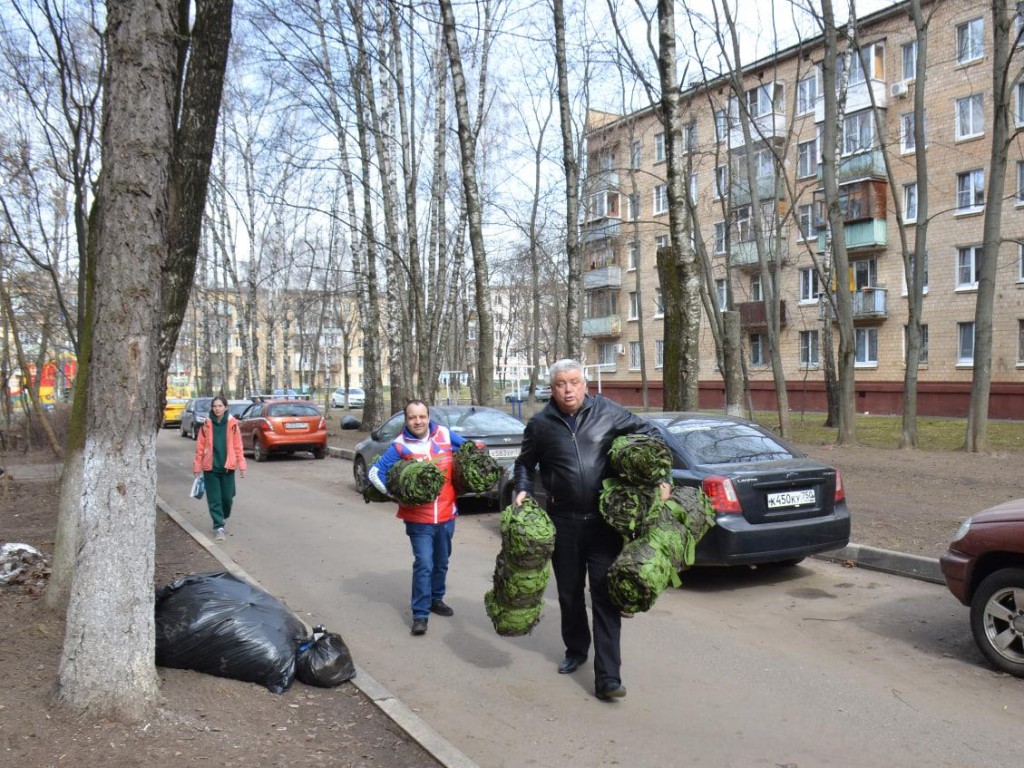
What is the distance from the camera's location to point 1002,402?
32.0 m

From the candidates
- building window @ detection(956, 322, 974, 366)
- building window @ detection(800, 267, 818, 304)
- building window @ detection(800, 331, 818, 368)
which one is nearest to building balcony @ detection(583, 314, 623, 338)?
building window @ detection(800, 267, 818, 304)

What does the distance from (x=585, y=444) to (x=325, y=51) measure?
2125 cm

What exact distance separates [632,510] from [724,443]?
11.6 feet

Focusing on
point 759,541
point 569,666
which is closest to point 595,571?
point 569,666

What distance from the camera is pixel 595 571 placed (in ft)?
16.1

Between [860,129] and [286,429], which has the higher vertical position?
[860,129]

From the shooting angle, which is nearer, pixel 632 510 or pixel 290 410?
pixel 632 510

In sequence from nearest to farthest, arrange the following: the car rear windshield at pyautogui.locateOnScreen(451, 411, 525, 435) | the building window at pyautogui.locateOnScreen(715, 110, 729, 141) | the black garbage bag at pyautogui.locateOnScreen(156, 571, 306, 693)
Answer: the black garbage bag at pyautogui.locateOnScreen(156, 571, 306, 693) → the car rear windshield at pyautogui.locateOnScreen(451, 411, 525, 435) → the building window at pyautogui.locateOnScreen(715, 110, 729, 141)

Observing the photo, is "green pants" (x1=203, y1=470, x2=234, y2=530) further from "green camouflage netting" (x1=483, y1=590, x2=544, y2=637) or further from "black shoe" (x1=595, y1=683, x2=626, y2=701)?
"black shoe" (x1=595, y1=683, x2=626, y2=701)

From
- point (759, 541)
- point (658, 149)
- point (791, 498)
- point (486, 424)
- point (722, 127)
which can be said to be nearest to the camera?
point (759, 541)

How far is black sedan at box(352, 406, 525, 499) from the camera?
41.0 ft

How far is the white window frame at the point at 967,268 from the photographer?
3344cm

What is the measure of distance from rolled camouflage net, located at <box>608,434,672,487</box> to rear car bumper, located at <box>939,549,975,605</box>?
7.37ft

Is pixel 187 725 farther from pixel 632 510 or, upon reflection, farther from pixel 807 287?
pixel 807 287
